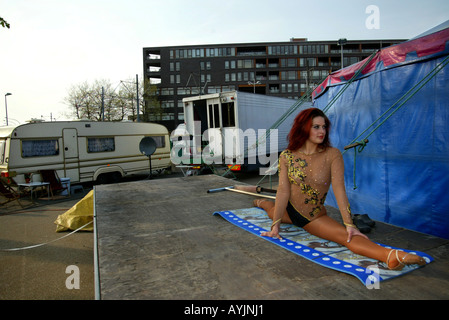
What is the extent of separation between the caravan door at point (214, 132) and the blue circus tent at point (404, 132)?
22.4 ft

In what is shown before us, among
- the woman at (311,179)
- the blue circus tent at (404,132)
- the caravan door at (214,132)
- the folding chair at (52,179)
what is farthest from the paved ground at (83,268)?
the caravan door at (214,132)

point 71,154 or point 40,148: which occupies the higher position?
point 40,148

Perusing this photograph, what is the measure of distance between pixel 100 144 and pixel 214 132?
15.1 ft

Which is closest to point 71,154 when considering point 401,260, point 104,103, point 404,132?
point 404,132

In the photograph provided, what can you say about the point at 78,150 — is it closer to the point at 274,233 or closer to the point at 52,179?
the point at 52,179

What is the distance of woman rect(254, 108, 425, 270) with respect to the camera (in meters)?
2.64

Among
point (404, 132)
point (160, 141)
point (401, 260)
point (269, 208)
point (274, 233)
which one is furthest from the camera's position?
point (160, 141)

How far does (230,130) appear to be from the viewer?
1120 centimetres

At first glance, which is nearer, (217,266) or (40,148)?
(217,266)

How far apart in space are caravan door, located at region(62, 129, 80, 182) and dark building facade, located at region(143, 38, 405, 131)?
45.4m

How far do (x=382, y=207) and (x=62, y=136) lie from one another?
1040cm

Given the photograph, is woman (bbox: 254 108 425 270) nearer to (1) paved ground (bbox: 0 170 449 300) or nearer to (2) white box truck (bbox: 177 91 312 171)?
(1) paved ground (bbox: 0 170 449 300)

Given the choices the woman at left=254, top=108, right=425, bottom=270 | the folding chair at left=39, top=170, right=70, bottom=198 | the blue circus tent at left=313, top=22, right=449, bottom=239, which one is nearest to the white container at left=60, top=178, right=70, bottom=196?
the folding chair at left=39, top=170, right=70, bottom=198

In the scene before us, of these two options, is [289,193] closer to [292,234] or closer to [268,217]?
[292,234]
